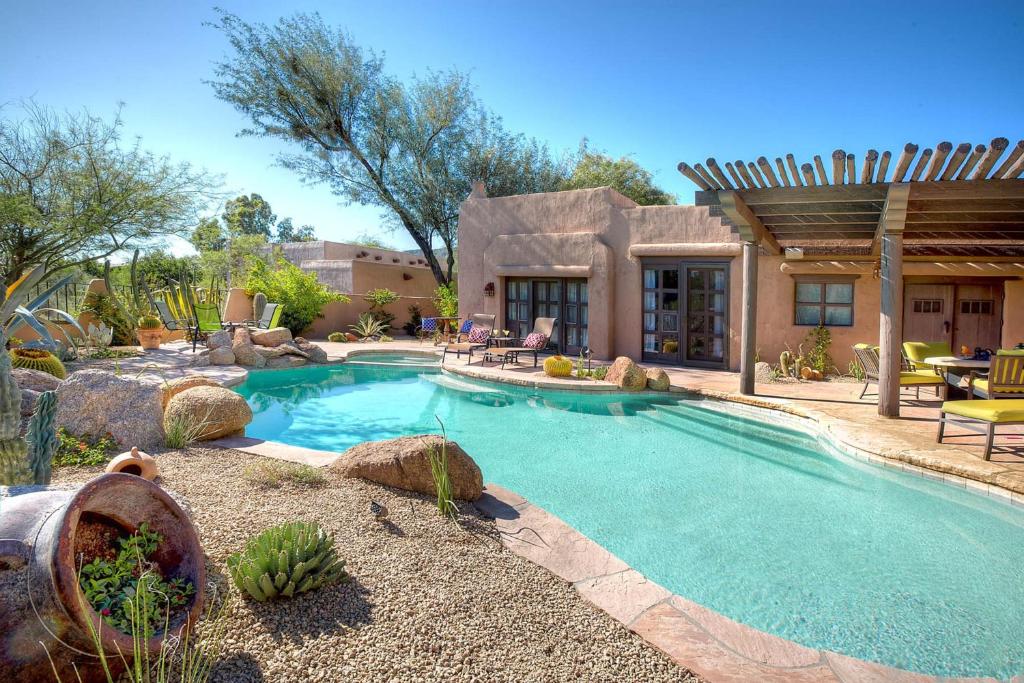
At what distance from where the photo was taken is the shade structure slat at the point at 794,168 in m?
5.60

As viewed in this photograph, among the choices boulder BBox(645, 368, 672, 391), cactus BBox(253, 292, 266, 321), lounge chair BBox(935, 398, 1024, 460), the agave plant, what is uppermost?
cactus BBox(253, 292, 266, 321)

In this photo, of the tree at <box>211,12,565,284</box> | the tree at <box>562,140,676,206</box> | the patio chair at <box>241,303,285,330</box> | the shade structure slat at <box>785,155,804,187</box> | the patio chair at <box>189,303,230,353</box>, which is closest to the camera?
the shade structure slat at <box>785,155,804,187</box>

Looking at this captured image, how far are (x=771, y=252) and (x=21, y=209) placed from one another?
13462 millimetres

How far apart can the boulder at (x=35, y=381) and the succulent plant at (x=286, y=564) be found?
4.78 m

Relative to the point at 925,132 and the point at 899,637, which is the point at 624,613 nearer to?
the point at 899,637

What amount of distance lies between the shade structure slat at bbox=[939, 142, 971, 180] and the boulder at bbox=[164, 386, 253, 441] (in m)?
6.95

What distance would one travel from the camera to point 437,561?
294cm

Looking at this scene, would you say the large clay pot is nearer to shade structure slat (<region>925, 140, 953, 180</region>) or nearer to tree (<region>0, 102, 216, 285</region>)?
shade structure slat (<region>925, 140, 953, 180</region>)

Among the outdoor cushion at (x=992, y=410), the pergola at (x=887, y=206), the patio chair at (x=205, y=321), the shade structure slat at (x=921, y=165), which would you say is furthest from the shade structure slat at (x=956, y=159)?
the patio chair at (x=205, y=321)

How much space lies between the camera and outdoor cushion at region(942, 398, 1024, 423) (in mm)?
4730

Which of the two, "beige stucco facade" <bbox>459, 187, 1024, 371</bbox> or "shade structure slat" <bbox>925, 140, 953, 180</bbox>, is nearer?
"shade structure slat" <bbox>925, 140, 953, 180</bbox>

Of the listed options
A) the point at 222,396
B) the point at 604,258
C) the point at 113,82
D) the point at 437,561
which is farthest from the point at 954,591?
the point at 113,82

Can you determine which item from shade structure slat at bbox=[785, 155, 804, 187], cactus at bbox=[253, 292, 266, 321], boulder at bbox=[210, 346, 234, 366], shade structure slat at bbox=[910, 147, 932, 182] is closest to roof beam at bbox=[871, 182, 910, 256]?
shade structure slat at bbox=[910, 147, 932, 182]

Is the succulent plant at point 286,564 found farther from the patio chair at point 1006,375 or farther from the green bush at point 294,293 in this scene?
the green bush at point 294,293
